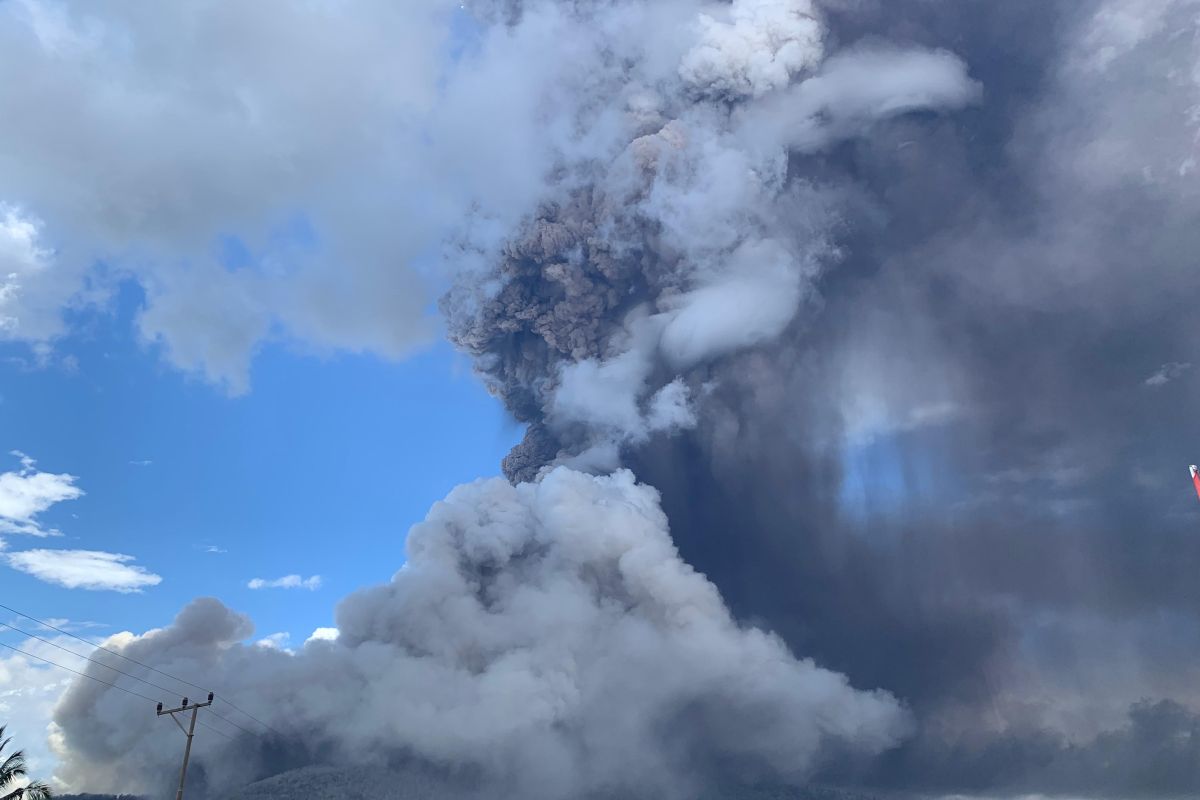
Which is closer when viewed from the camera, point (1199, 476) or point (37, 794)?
point (1199, 476)

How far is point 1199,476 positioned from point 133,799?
206 metres

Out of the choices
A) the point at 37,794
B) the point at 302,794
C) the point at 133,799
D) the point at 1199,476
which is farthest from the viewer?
the point at 133,799

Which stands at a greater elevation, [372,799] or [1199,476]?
[1199,476]

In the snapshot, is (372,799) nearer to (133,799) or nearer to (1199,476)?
(133,799)

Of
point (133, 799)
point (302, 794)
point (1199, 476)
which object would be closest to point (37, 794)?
point (1199, 476)

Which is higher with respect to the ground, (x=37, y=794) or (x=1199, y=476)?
(x=1199, y=476)

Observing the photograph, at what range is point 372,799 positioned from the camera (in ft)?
456

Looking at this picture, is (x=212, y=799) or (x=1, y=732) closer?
(x=1, y=732)

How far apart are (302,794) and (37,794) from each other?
3850 inches

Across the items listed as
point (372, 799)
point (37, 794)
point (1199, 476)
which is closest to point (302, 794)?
point (372, 799)

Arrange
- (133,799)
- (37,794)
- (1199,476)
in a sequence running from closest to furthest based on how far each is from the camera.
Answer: (1199,476), (37,794), (133,799)

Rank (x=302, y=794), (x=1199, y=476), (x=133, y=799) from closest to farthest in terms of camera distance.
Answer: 1. (x=1199, y=476)
2. (x=302, y=794)
3. (x=133, y=799)

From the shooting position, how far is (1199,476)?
27.0m

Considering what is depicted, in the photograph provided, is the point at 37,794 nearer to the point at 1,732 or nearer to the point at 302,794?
the point at 1,732
